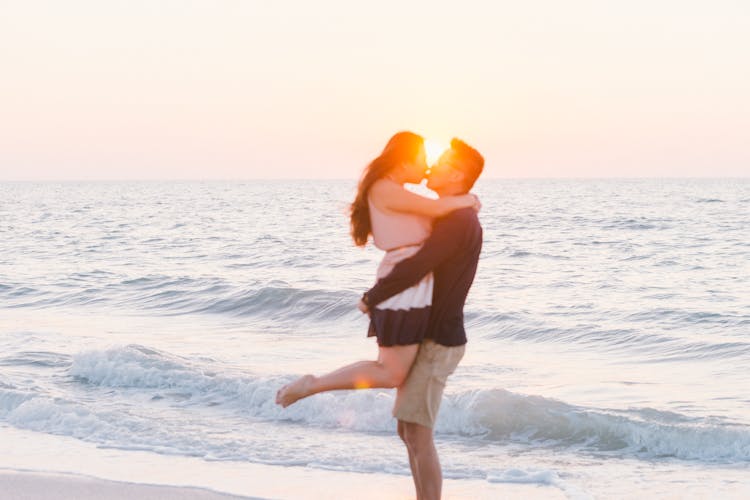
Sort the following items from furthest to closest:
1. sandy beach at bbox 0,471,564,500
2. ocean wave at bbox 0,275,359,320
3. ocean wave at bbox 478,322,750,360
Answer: ocean wave at bbox 0,275,359,320
ocean wave at bbox 478,322,750,360
sandy beach at bbox 0,471,564,500

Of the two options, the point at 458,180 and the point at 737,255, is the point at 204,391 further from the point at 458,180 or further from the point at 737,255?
the point at 737,255

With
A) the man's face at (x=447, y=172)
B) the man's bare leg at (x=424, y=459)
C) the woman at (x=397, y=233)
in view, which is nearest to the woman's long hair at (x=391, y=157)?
the woman at (x=397, y=233)

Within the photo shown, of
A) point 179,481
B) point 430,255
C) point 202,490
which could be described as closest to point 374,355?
point 179,481

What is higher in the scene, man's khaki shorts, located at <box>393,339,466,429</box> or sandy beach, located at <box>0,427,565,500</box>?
man's khaki shorts, located at <box>393,339,466,429</box>

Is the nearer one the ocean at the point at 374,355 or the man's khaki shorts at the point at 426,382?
the man's khaki shorts at the point at 426,382

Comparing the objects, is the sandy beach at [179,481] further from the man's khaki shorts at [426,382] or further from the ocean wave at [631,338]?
the ocean wave at [631,338]

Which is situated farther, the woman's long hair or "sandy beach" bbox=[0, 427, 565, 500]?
"sandy beach" bbox=[0, 427, 565, 500]

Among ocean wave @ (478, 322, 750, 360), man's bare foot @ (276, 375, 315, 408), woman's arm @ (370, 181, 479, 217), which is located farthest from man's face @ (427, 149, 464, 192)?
ocean wave @ (478, 322, 750, 360)

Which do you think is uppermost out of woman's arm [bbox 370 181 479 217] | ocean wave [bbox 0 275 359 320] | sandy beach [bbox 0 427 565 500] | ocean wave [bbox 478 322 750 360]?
woman's arm [bbox 370 181 479 217]

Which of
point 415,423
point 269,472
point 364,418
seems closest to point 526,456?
point 364,418

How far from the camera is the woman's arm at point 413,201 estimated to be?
15.1 feet

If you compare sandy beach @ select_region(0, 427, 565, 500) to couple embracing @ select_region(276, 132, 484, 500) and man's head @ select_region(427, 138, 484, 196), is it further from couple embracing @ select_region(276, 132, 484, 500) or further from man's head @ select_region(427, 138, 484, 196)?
man's head @ select_region(427, 138, 484, 196)

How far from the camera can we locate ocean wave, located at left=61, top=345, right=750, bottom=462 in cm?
802

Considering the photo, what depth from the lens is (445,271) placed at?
15.3 feet
